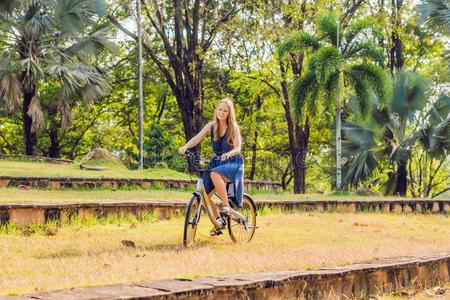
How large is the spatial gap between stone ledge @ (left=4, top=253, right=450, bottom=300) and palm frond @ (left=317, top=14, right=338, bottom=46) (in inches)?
641

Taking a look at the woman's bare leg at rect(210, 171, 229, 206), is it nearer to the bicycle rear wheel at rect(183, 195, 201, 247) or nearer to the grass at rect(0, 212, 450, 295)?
the bicycle rear wheel at rect(183, 195, 201, 247)

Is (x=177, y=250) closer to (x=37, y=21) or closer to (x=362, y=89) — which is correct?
(x=362, y=89)

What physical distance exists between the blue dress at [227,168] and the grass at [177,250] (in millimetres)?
609

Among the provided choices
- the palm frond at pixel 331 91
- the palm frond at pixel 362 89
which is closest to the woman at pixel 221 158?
the palm frond at pixel 331 91

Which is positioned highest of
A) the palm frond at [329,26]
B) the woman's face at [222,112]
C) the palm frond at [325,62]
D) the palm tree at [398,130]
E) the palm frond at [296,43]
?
the palm frond at [329,26]

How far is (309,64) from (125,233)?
541 inches

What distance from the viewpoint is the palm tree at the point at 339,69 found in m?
A: 22.7

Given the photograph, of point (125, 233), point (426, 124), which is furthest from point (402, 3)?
point (125, 233)

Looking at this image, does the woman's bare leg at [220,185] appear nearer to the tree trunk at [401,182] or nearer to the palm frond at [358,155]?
the palm frond at [358,155]

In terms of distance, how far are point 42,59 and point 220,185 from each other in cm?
1931

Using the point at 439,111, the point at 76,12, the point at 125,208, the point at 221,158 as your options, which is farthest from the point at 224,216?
the point at 76,12

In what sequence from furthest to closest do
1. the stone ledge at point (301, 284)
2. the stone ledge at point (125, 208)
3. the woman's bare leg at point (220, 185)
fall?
the stone ledge at point (125, 208)
the woman's bare leg at point (220, 185)
the stone ledge at point (301, 284)

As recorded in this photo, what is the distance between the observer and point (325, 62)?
21.9m

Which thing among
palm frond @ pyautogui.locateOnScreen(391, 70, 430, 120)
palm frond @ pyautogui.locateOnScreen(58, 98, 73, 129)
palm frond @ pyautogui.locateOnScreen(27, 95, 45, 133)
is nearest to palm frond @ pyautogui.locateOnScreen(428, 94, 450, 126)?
palm frond @ pyautogui.locateOnScreen(391, 70, 430, 120)
